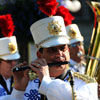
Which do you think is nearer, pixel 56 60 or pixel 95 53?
pixel 56 60

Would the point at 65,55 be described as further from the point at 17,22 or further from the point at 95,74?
the point at 17,22

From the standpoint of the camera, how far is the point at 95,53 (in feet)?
16.1

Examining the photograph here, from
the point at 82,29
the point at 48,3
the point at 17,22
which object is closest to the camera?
the point at 48,3

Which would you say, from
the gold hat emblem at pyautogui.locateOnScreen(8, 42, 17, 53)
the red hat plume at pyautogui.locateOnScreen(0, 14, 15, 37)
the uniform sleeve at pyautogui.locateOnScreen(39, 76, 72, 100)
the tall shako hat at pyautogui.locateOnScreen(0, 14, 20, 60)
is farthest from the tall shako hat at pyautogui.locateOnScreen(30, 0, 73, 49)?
the gold hat emblem at pyautogui.locateOnScreen(8, 42, 17, 53)

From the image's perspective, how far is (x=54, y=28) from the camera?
13.5ft

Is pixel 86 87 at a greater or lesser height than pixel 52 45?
lesser

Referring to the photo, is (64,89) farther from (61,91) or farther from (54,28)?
(54,28)

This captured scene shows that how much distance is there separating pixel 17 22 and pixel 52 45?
542cm

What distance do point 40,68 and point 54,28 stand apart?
654mm

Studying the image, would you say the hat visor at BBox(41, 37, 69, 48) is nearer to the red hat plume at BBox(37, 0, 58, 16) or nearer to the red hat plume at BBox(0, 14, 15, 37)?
the red hat plume at BBox(37, 0, 58, 16)

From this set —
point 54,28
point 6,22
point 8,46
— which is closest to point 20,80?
point 54,28

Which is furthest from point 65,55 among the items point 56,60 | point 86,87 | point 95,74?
point 95,74

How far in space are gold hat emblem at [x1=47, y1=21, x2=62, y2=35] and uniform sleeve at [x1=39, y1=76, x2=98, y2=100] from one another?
717 mm

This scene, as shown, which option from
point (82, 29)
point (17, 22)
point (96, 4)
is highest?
point (96, 4)
